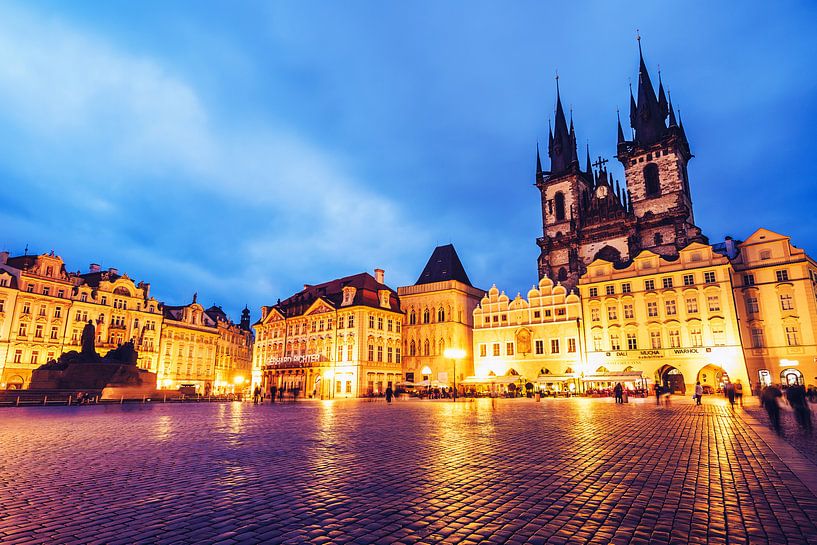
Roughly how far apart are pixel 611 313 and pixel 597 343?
3.56m

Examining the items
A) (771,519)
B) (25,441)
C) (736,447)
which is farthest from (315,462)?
(736,447)

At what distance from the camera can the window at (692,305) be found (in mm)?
48438

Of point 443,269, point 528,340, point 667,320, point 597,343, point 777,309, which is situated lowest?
point 597,343

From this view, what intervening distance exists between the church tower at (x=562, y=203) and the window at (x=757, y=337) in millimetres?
23333

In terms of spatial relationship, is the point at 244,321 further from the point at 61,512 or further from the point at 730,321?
the point at 61,512

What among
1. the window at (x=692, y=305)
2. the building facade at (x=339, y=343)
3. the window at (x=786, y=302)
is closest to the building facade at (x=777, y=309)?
the window at (x=786, y=302)

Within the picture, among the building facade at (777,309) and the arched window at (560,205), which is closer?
the building facade at (777,309)

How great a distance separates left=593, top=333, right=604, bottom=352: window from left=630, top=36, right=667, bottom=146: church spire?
3235 centimetres

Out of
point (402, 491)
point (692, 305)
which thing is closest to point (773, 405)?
point (402, 491)

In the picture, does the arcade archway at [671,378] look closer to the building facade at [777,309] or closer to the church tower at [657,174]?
the building facade at [777,309]

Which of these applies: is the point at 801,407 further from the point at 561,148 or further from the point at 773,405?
the point at 561,148

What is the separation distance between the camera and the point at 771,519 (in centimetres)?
546

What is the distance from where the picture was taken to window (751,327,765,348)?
4616cm

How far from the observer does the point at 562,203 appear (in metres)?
77.0
